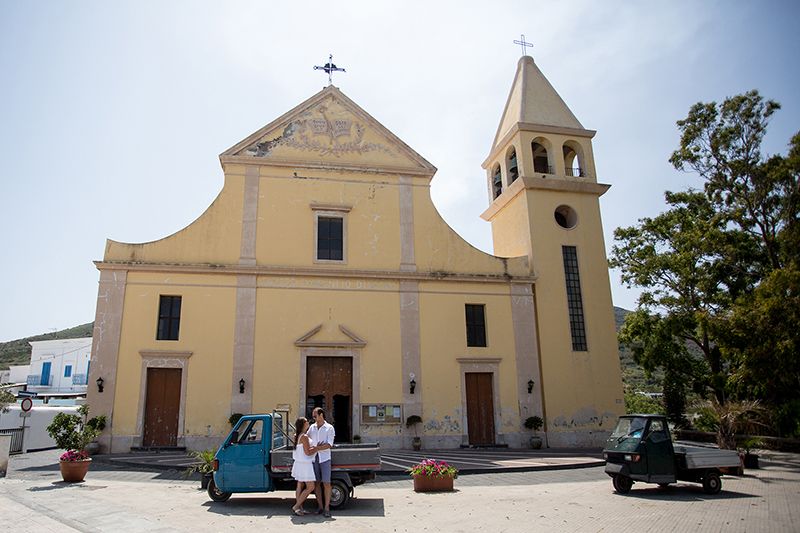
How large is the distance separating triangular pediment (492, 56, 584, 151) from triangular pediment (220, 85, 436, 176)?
197 inches

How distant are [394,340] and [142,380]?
8.41 meters

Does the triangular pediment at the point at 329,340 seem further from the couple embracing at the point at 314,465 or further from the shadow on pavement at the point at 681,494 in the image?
the shadow on pavement at the point at 681,494

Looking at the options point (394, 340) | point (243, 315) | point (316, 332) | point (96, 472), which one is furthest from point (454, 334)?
point (96, 472)

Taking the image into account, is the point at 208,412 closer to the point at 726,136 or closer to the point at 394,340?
the point at 394,340

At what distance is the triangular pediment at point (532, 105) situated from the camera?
23109mm

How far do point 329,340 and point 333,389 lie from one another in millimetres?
1694

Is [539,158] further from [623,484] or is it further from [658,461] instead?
[623,484]

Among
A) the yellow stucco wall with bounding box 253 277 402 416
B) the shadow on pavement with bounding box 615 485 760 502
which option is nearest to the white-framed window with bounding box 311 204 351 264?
the yellow stucco wall with bounding box 253 277 402 416

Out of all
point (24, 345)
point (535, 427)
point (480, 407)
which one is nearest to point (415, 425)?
point (480, 407)

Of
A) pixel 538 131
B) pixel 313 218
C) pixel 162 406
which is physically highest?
pixel 538 131

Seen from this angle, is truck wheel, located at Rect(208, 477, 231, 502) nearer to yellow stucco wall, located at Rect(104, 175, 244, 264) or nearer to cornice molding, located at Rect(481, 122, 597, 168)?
yellow stucco wall, located at Rect(104, 175, 244, 264)

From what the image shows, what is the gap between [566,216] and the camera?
23.1m

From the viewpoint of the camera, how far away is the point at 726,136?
20.6 metres

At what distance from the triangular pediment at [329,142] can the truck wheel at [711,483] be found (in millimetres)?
14081
